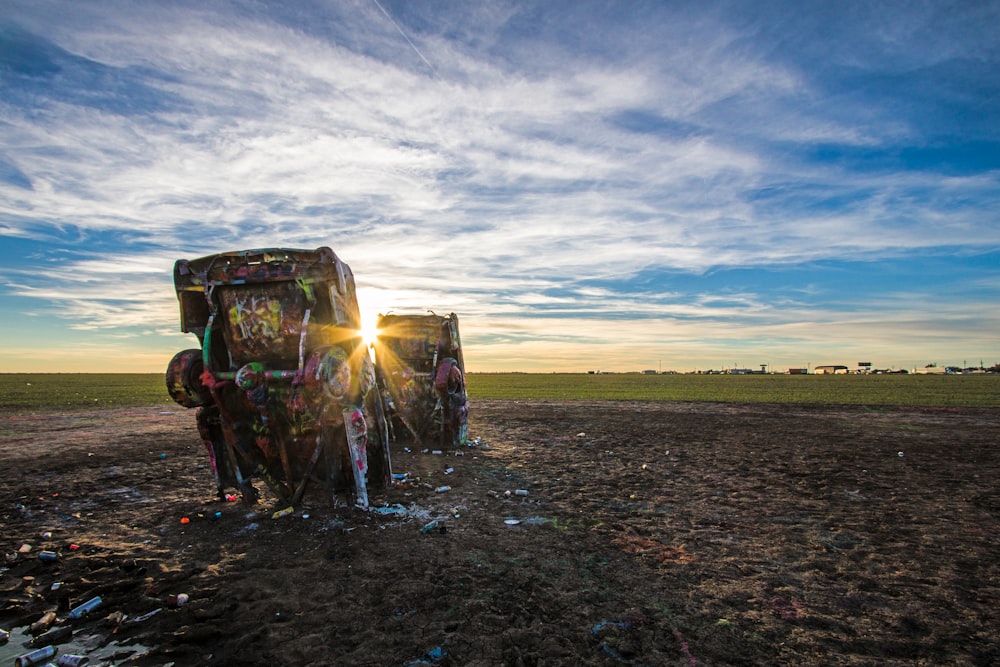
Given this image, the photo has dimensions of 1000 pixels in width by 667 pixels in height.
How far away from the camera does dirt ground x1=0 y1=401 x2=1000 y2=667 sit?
3.28m

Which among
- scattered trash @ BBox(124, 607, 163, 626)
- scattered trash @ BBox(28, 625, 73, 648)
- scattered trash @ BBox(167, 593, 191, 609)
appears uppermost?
scattered trash @ BBox(167, 593, 191, 609)

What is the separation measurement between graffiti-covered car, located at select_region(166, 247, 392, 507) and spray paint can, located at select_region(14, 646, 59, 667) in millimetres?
2713

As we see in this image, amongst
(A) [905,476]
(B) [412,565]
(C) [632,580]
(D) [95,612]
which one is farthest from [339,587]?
(A) [905,476]

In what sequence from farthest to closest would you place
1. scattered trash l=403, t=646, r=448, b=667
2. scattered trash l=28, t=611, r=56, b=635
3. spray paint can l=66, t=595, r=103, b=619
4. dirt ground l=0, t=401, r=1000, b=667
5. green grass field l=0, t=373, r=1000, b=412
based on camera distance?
green grass field l=0, t=373, r=1000, b=412, spray paint can l=66, t=595, r=103, b=619, scattered trash l=28, t=611, r=56, b=635, dirt ground l=0, t=401, r=1000, b=667, scattered trash l=403, t=646, r=448, b=667

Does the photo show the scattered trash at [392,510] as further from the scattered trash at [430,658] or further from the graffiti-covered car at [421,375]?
the graffiti-covered car at [421,375]

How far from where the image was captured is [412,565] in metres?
4.50

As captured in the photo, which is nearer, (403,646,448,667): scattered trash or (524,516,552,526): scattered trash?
(403,646,448,667): scattered trash

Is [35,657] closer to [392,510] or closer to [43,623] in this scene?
[43,623]

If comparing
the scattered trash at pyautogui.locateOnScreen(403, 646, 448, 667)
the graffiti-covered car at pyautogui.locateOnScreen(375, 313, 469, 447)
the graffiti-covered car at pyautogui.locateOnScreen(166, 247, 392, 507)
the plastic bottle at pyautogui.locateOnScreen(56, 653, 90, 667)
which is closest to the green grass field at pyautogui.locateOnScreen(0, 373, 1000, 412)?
the graffiti-covered car at pyautogui.locateOnScreen(375, 313, 469, 447)

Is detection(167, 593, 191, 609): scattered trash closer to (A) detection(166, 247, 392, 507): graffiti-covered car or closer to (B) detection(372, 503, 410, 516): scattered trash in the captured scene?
(A) detection(166, 247, 392, 507): graffiti-covered car

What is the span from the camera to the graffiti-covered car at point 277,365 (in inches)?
225

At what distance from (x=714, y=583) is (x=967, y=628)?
1670mm

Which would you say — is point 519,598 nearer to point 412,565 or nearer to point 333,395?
point 412,565

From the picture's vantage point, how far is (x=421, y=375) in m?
10.5
